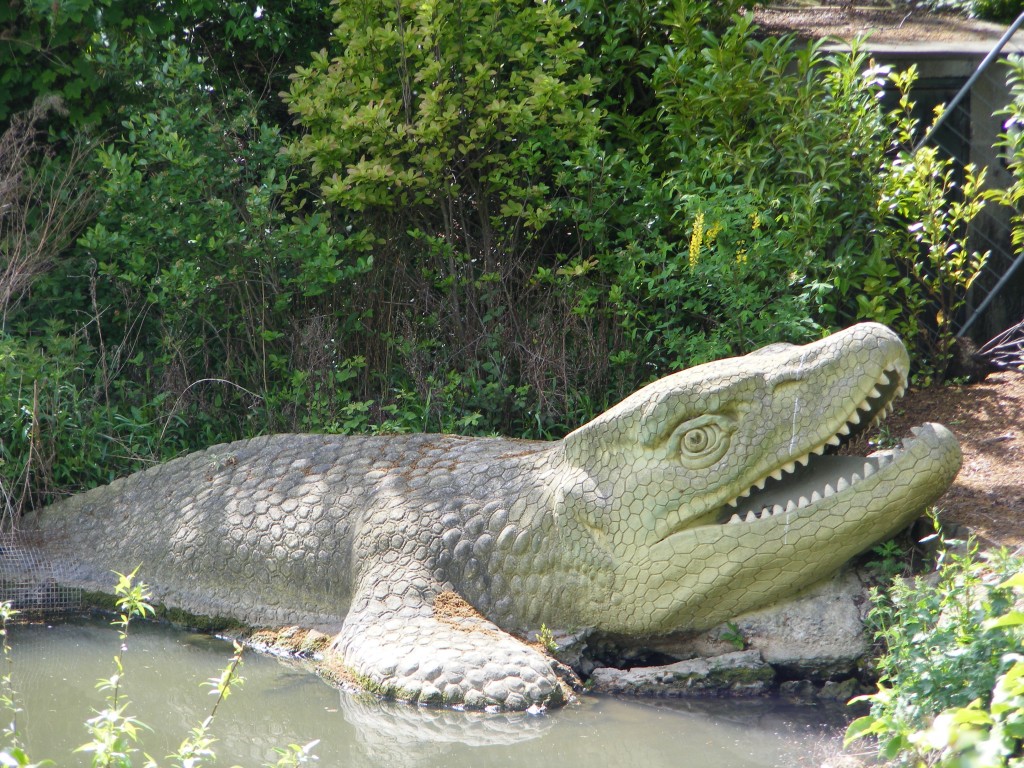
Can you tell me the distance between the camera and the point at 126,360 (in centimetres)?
698

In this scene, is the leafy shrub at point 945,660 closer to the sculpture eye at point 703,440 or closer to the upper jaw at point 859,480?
the upper jaw at point 859,480

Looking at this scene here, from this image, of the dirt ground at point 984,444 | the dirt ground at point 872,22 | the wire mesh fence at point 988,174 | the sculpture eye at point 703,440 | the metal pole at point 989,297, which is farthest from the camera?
the dirt ground at point 872,22

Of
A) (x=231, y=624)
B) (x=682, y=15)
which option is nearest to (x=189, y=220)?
(x=231, y=624)

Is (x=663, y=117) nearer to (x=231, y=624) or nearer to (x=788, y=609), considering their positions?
(x=788, y=609)

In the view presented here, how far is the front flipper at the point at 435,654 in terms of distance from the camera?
4.03m

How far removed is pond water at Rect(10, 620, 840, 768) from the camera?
12.0ft

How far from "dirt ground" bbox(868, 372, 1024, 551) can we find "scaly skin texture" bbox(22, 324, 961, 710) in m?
0.59

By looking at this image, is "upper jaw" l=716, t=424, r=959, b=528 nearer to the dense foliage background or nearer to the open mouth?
the open mouth

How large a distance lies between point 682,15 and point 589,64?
26.2 inches

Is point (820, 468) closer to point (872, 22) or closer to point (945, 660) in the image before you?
point (945, 660)

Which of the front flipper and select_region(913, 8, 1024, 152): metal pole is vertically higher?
select_region(913, 8, 1024, 152): metal pole

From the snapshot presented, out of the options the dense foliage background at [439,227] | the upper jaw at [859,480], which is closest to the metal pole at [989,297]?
the dense foliage background at [439,227]

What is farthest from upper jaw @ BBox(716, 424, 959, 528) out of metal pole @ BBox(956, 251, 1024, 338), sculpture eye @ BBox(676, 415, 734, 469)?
metal pole @ BBox(956, 251, 1024, 338)

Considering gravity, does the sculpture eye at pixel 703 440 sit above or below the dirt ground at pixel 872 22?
below
